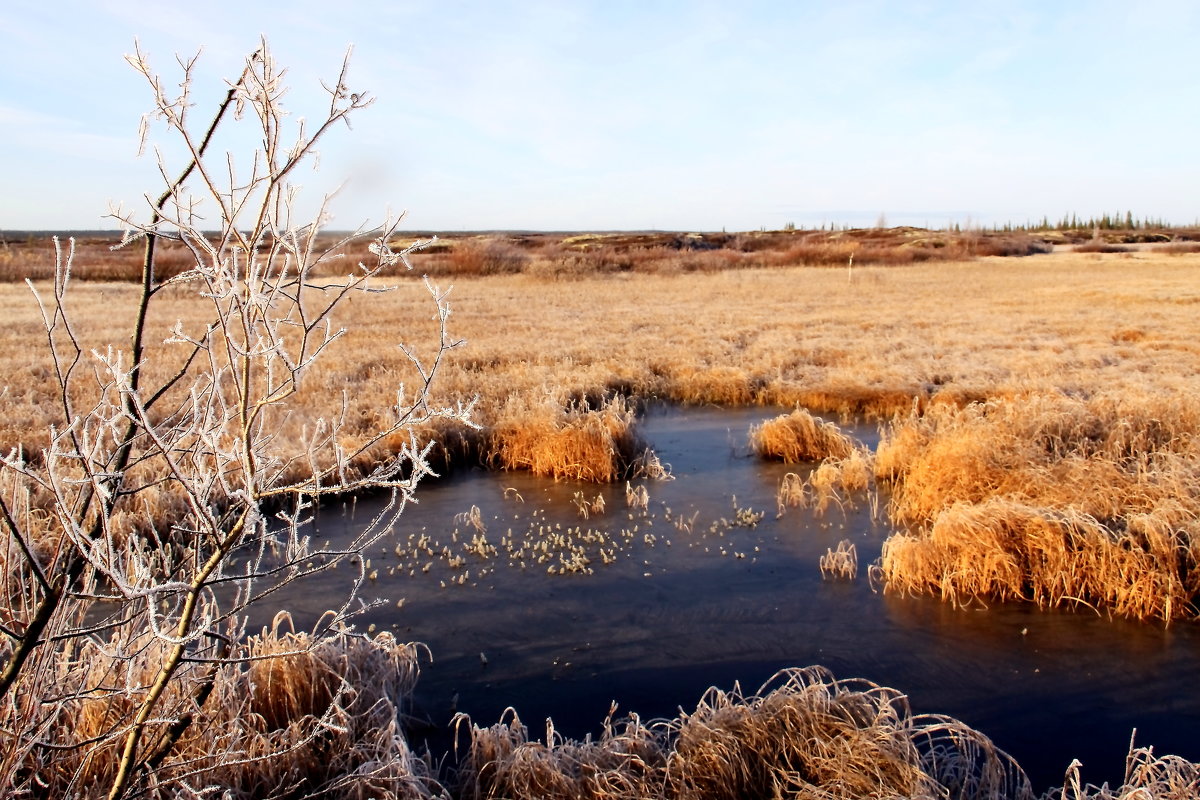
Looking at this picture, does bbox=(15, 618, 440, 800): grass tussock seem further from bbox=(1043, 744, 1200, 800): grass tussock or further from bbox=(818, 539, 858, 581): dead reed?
bbox=(818, 539, 858, 581): dead reed

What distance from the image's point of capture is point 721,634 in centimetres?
545

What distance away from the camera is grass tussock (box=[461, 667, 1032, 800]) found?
11.5 feet

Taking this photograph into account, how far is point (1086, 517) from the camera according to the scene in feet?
19.5

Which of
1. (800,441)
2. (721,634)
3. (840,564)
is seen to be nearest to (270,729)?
(721,634)

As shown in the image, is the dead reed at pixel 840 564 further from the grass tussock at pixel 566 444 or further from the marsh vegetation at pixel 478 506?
the grass tussock at pixel 566 444

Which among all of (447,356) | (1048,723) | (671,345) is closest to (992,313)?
(671,345)

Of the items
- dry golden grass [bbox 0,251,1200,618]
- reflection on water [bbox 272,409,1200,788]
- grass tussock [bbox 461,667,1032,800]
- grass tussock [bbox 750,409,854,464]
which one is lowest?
reflection on water [bbox 272,409,1200,788]

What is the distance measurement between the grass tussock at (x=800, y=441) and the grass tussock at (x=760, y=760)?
5.19 metres

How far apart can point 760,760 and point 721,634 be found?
1.76 metres

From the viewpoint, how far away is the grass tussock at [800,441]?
29.6ft

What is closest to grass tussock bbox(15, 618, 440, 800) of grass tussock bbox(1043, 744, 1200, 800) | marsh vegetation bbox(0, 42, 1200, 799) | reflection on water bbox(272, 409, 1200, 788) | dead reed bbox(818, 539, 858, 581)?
marsh vegetation bbox(0, 42, 1200, 799)

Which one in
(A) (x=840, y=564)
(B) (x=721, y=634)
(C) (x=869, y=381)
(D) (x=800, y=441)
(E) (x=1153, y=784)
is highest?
(C) (x=869, y=381)

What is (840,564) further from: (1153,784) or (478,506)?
(478,506)

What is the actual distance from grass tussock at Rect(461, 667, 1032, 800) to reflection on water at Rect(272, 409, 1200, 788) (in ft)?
2.21
